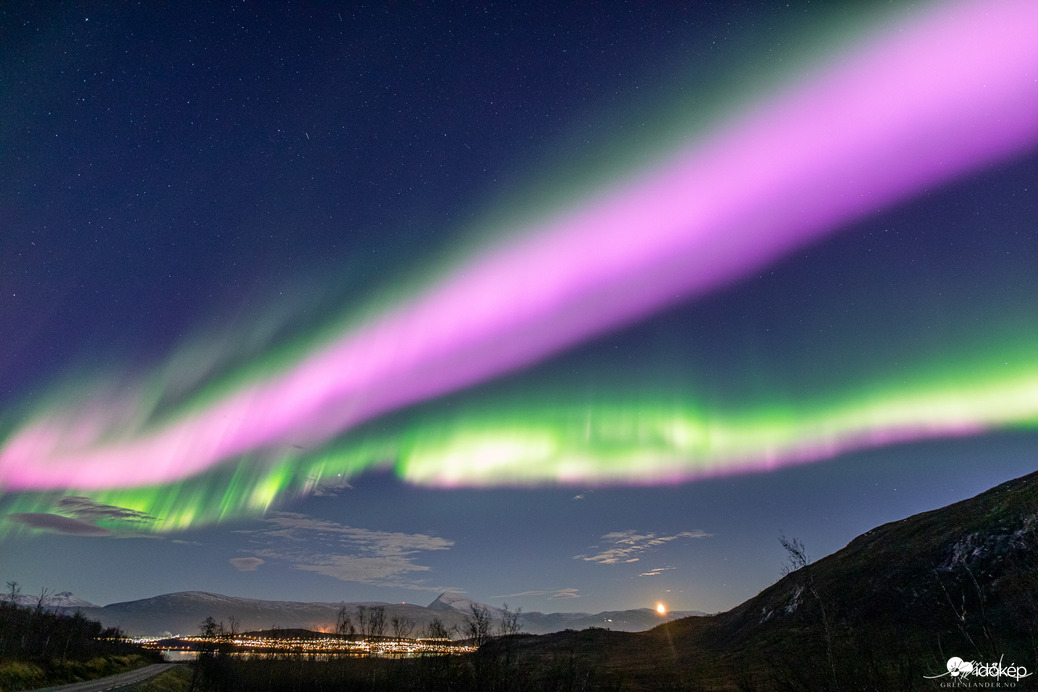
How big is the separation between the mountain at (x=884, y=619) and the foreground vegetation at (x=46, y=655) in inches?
2818

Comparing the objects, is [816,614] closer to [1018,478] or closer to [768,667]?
[768,667]

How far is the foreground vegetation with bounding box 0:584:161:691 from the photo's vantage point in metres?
75.8

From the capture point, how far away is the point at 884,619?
65250 mm

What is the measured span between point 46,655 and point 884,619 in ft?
451

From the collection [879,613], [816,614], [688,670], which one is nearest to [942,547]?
[879,613]

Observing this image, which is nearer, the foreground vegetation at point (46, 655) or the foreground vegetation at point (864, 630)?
the foreground vegetation at point (864, 630)

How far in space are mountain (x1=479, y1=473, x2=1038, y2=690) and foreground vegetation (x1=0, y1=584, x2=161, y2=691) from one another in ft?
235

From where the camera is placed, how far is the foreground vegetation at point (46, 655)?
7584 cm

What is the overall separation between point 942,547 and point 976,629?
21.8 meters
